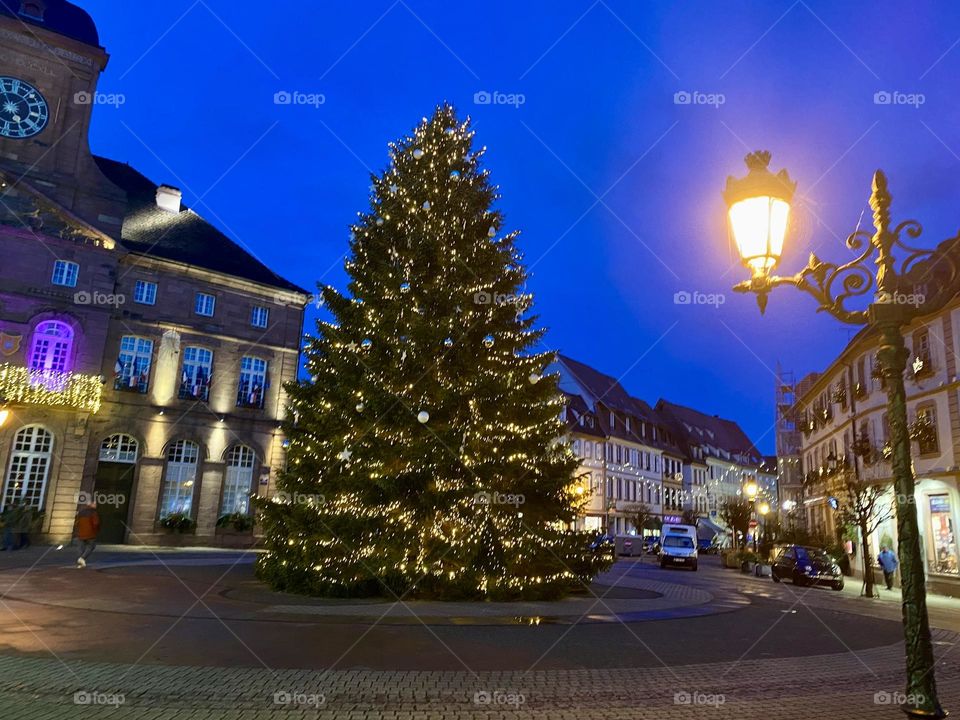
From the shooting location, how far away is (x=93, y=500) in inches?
1178

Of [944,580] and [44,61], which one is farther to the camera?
[44,61]

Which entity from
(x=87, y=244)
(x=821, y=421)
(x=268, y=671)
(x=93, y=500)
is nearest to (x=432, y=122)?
(x=268, y=671)

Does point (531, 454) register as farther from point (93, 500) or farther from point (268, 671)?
point (93, 500)

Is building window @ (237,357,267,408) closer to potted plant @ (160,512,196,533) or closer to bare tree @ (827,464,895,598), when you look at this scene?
potted plant @ (160,512,196,533)

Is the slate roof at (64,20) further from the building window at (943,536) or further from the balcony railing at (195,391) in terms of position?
the building window at (943,536)

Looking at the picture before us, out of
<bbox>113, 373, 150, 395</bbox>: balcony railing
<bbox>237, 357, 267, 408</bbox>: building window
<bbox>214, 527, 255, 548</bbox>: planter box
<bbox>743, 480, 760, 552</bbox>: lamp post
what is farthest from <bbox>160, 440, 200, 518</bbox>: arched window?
<bbox>743, 480, 760, 552</bbox>: lamp post

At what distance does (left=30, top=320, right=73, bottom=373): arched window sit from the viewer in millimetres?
29089

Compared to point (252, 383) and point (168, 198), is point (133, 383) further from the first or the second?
point (168, 198)

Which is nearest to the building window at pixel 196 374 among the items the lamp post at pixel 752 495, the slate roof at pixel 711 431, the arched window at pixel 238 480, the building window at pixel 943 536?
the arched window at pixel 238 480

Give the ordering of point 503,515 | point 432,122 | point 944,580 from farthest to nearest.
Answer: point 944,580 < point 432,122 < point 503,515

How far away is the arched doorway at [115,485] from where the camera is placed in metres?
31.1

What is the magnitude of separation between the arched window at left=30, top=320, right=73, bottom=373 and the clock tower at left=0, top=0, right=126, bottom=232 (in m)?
4.81

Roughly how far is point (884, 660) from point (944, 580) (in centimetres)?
1930

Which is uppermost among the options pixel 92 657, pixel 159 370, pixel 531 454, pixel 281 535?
pixel 159 370
